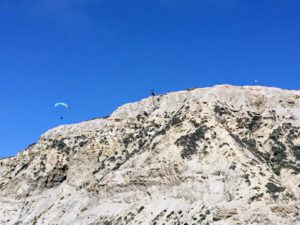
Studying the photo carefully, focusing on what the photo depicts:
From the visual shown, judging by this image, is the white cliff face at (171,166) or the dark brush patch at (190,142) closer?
the white cliff face at (171,166)

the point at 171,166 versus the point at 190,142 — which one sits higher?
the point at 190,142

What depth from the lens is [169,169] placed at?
73.6 meters

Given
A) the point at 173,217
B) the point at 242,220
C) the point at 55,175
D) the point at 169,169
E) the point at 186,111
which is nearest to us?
the point at 242,220

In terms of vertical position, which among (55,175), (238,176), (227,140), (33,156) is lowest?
(238,176)

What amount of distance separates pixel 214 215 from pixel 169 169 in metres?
12.9

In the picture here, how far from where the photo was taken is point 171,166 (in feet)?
242

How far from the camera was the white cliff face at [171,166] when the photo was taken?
217 ft

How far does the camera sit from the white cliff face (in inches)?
2601

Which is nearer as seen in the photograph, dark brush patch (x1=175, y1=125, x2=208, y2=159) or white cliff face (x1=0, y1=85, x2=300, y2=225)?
white cliff face (x1=0, y1=85, x2=300, y2=225)

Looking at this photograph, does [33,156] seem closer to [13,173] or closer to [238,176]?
[13,173]

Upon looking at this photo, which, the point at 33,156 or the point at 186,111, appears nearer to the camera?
the point at 186,111

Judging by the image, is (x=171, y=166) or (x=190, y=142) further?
(x=190, y=142)

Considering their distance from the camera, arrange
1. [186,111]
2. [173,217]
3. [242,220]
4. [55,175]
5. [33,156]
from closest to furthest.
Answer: [242,220] → [173,217] → [186,111] → [55,175] → [33,156]

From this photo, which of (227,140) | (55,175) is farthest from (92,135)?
(227,140)
